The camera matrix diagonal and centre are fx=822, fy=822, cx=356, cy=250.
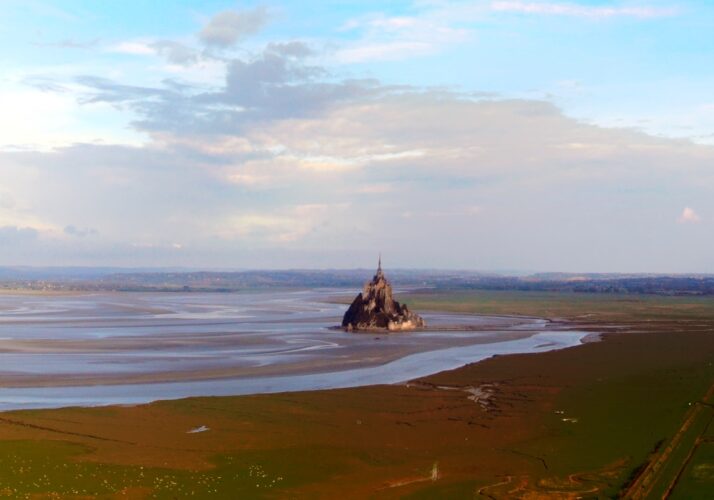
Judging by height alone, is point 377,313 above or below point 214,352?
above

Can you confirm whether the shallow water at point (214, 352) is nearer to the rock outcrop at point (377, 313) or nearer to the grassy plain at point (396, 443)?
the rock outcrop at point (377, 313)

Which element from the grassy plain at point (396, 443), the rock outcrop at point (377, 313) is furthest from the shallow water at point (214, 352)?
the grassy plain at point (396, 443)

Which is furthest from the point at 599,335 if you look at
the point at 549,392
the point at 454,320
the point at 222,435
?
the point at 222,435

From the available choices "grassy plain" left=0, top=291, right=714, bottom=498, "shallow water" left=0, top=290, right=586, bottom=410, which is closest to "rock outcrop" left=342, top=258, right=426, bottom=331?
"shallow water" left=0, top=290, right=586, bottom=410

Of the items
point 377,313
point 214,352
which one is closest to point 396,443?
point 214,352

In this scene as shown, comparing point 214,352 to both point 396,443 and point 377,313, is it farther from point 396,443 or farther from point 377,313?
point 396,443

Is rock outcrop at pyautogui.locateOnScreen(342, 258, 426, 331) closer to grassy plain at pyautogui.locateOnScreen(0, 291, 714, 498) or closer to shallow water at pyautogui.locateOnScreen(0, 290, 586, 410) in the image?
shallow water at pyautogui.locateOnScreen(0, 290, 586, 410)
